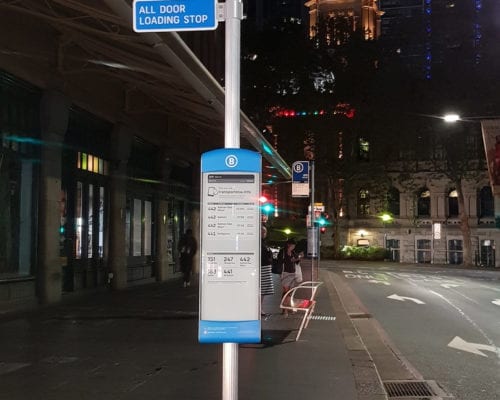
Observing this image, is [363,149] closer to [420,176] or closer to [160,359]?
[420,176]

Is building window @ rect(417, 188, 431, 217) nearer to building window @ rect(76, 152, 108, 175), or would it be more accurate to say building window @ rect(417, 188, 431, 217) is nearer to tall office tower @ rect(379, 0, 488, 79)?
tall office tower @ rect(379, 0, 488, 79)

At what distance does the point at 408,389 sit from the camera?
7070mm

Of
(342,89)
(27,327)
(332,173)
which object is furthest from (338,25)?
(27,327)

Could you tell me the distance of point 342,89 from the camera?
48.5 m

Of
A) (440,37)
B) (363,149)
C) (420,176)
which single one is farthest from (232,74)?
(420,176)

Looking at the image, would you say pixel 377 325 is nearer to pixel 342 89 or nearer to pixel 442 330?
pixel 442 330

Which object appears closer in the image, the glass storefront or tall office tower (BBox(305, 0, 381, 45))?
the glass storefront

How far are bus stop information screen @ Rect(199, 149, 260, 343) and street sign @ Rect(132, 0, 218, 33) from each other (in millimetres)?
1018

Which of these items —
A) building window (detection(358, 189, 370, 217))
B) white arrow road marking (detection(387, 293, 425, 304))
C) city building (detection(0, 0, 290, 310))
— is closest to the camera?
city building (detection(0, 0, 290, 310))

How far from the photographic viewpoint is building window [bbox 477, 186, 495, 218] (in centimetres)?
5091

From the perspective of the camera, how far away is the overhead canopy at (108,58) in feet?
26.5

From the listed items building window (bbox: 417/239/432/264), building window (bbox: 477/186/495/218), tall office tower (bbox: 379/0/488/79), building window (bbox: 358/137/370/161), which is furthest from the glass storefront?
building window (bbox: 477/186/495/218)

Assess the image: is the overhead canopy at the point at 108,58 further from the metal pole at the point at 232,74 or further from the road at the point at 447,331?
the road at the point at 447,331

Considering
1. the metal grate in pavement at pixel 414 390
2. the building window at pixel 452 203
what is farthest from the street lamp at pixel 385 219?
the metal grate in pavement at pixel 414 390
